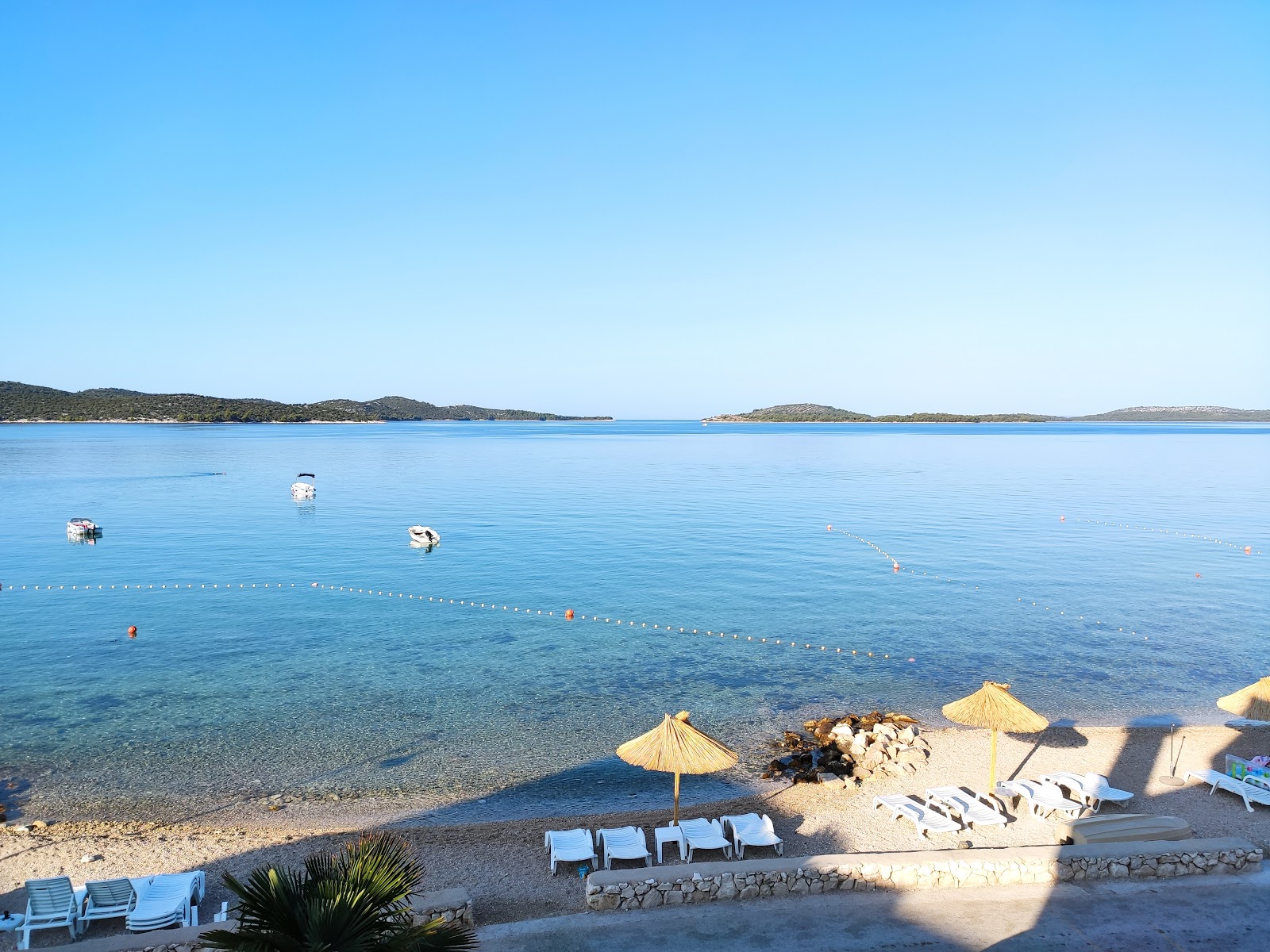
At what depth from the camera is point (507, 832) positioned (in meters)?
14.0

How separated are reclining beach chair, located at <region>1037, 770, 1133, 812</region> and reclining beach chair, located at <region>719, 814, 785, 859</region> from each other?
5.71m

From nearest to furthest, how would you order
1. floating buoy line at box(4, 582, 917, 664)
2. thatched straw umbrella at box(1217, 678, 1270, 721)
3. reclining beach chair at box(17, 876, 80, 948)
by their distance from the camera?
reclining beach chair at box(17, 876, 80, 948) < thatched straw umbrella at box(1217, 678, 1270, 721) < floating buoy line at box(4, 582, 917, 664)

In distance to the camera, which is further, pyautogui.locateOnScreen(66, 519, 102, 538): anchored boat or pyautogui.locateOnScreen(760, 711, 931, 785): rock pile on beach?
pyautogui.locateOnScreen(66, 519, 102, 538): anchored boat

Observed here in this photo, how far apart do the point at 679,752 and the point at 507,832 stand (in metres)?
3.72

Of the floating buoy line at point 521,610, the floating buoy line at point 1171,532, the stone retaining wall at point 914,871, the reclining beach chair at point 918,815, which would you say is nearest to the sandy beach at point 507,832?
the reclining beach chair at point 918,815

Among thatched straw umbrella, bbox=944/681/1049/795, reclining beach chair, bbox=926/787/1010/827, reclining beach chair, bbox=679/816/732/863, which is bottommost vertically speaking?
reclining beach chair, bbox=679/816/732/863

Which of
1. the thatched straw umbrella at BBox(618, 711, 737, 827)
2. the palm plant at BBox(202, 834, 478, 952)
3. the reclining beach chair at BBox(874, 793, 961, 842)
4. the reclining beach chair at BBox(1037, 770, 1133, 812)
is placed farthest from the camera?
the reclining beach chair at BBox(1037, 770, 1133, 812)

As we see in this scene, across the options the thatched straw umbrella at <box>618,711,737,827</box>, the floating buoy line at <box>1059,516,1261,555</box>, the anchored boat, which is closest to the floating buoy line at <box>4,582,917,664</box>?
the anchored boat

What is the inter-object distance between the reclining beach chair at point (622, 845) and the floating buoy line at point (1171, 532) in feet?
146

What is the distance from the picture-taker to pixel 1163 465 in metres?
103

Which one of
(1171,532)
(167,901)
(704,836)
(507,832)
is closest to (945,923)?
(704,836)

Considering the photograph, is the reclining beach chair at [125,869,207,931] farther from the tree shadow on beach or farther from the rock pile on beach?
the tree shadow on beach

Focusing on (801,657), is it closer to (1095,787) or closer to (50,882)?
(1095,787)

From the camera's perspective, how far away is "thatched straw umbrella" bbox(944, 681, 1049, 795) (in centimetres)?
1423
